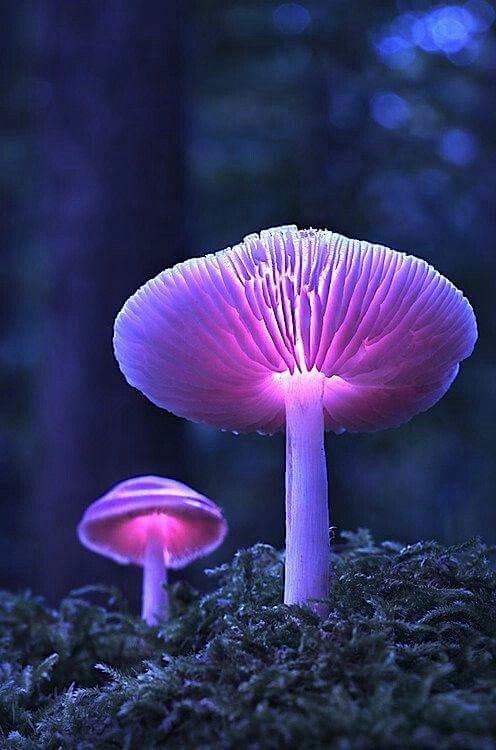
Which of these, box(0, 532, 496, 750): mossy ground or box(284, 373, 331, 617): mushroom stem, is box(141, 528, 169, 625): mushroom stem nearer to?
box(0, 532, 496, 750): mossy ground

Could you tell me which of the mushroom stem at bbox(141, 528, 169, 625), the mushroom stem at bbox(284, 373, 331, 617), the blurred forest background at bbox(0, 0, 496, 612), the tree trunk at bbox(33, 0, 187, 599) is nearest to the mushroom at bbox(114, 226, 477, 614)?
the mushroom stem at bbox(284, 373, 331, 617)

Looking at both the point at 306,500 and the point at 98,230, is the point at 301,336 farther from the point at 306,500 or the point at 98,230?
the point at 98,230

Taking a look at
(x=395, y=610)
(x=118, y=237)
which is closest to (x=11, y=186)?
(x=118, y=237)

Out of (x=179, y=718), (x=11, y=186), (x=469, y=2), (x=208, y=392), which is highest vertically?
(x=469, y=2)

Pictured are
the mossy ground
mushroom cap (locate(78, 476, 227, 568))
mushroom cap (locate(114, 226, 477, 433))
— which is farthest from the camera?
mushroom cap (locate(78, 476, 227, 568))

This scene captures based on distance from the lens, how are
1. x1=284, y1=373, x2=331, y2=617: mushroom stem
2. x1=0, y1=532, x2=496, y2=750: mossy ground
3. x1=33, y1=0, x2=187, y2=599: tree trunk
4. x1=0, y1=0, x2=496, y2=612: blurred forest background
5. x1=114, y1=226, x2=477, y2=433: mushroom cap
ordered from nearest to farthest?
x1=0, y1=532, x2=496, y2=750: mossy ground, x1=114, y1=226, x2=477, y2=433: mushroom cap, x1=284, y1=373, x2=331, y2=617: mushroom stem, x1=33, y1=0, x2=187, y2=599: tree trunk, x1=0, y1=0, x2=496, y2=612: blurred forest background

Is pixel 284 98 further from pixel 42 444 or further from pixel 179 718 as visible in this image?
pixel 179 718

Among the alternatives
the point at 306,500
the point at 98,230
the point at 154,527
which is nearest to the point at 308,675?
the point at 306,500

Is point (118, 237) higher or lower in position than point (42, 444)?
higher

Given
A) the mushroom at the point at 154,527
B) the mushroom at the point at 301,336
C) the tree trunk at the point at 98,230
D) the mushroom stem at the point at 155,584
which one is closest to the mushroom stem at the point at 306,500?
the mushroom at the point at 301,336
